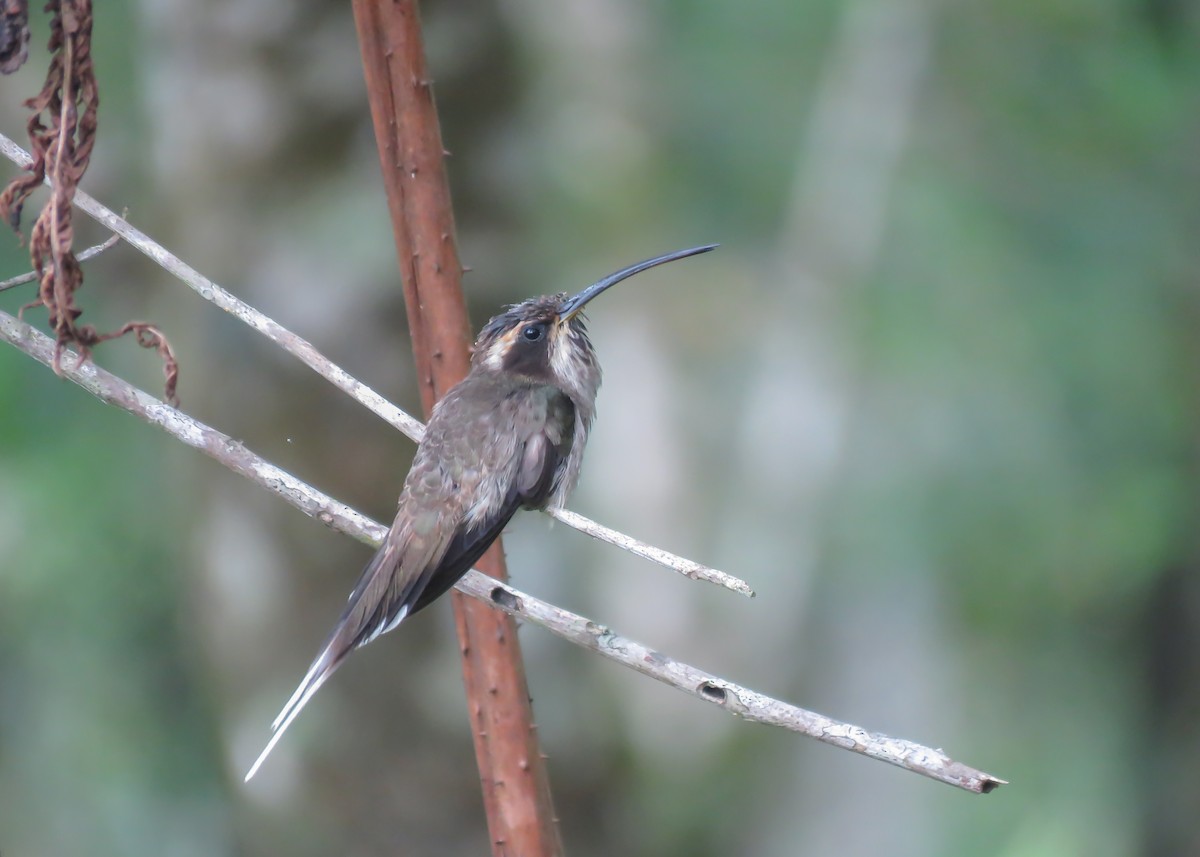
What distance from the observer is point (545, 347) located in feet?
9.99

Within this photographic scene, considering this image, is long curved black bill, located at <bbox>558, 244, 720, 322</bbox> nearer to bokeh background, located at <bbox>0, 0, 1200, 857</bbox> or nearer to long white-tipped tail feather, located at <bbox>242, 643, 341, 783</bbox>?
long white-tipped tail feather, located at <bbox>242, 643, 341, 783</bbox>

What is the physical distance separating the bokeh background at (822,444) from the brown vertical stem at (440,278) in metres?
2.44

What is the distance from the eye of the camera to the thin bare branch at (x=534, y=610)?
5.59 ft

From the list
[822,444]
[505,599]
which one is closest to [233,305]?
[505,599]

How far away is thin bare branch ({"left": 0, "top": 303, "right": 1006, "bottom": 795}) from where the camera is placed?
170cm

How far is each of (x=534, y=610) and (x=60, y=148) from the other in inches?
38.3

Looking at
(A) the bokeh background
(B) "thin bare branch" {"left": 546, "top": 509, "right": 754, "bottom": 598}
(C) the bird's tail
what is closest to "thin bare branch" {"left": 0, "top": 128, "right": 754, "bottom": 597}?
(B) "thin bare branch" {"left": 546, "top": 509, "right": 754, "bottom": 598}

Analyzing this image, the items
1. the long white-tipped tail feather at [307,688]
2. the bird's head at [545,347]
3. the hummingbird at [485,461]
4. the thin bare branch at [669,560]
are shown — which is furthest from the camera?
the bird's head at [545,347]

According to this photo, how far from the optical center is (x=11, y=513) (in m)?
5.14

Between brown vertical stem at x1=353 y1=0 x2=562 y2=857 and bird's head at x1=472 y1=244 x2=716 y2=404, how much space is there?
0.62 meters

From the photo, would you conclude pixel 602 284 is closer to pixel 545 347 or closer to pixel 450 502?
pixel 545 347

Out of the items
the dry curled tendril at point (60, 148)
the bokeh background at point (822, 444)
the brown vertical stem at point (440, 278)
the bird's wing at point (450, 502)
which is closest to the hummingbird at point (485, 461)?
the bird's wing at point (450, 502)

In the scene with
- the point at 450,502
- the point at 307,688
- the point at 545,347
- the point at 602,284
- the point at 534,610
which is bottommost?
the point at 307,688

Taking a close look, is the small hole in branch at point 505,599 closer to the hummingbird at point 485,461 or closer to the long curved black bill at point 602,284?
the hummingbird at point 485,461
